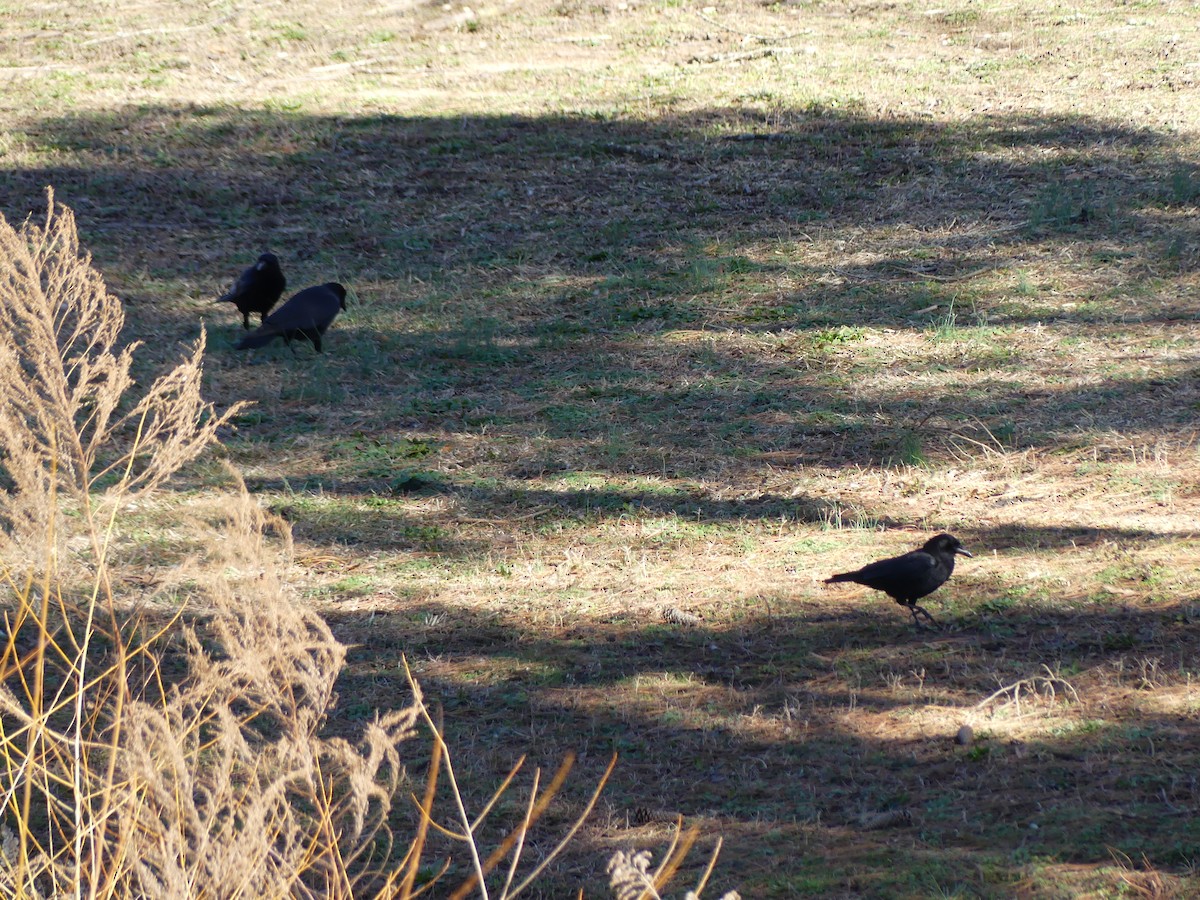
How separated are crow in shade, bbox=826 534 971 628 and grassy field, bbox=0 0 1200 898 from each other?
9.7 inches

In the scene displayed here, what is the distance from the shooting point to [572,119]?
15.3 m

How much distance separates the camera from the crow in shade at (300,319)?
961 cm

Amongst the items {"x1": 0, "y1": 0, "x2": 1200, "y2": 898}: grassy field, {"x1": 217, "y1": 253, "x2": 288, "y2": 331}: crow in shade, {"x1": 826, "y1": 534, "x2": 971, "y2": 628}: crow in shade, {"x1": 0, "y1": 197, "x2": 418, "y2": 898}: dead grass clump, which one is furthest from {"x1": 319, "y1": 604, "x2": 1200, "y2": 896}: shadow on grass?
{"x1": 217, "y1": 253, "x2": 288, "y2": 331}: crow in shade

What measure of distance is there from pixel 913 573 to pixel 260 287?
640 cm

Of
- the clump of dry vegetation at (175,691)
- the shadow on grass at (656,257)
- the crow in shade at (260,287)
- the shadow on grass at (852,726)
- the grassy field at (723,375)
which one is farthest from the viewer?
the crow in shade at (260,287)

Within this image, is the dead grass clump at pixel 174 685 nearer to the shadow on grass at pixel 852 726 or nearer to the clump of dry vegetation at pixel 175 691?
the clump of dry vegetation at pixel 175 691

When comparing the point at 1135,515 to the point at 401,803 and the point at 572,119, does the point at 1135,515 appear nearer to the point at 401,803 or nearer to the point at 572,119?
the point at 401,803

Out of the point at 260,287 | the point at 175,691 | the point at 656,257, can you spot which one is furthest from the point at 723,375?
the point at 175,691

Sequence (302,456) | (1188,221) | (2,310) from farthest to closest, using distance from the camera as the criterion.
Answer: (1188,221)
(302,456)
(2,310)

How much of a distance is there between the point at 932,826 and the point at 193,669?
2.74 meters

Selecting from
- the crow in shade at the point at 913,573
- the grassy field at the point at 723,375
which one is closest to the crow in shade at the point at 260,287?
the grassy field at the point at 723,375

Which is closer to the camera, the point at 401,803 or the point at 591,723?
the point at 401,803

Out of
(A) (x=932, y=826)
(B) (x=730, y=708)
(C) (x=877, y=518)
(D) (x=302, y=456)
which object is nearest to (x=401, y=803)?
(B) (x=730, y=708)

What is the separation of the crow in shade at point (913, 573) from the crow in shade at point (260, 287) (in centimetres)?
600
